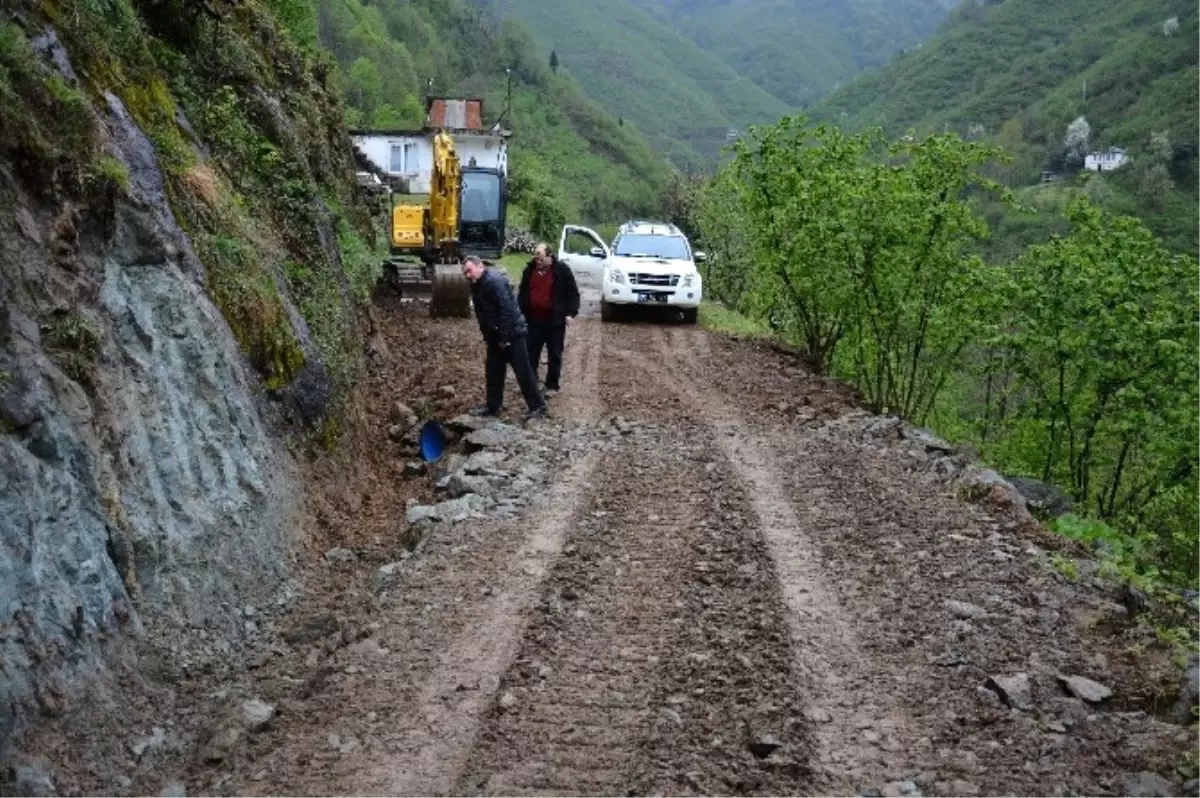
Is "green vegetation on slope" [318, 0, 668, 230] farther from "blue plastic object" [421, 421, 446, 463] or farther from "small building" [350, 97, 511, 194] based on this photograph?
"blue plastic object" [421, 421, 446, 463]

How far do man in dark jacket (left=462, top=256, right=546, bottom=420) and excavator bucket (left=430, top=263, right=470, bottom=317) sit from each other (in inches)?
298

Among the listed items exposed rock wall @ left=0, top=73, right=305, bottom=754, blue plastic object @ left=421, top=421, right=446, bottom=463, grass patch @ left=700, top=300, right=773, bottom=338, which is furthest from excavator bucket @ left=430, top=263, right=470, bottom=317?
exposed rock wall @ left=0, top=73, right=305, bottom=754

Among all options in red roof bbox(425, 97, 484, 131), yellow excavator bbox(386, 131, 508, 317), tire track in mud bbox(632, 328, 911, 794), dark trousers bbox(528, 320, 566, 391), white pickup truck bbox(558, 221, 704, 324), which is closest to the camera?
tire track in mud bbox(632, 328, 911, 794)

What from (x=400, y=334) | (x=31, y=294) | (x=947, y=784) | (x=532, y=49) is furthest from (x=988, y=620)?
(x=532, y=49)

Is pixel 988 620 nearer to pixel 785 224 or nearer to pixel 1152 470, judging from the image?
pixel 785 224

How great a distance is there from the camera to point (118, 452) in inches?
221

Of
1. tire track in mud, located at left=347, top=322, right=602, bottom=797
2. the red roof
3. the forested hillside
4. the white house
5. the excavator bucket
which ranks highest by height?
the forested hillside

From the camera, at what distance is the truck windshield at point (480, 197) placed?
965 inches

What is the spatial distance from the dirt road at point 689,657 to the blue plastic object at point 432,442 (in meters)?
0.78

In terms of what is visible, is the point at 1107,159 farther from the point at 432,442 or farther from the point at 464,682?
the point at 464,682

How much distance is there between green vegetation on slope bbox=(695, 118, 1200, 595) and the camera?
14648mm

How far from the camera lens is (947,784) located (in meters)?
4.65

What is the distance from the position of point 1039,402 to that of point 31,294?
16.4m

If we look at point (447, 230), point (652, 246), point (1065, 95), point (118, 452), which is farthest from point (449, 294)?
point (1065, 95)
